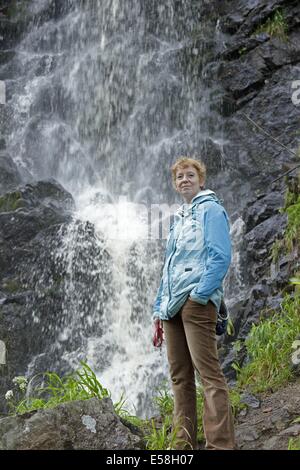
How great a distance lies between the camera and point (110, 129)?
16.1 m

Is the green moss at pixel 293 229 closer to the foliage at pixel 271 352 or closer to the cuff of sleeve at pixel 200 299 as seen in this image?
the foliage at pixel 271 352

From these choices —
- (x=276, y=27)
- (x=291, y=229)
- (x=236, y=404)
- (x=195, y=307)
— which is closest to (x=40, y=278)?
(x=291, y=229)

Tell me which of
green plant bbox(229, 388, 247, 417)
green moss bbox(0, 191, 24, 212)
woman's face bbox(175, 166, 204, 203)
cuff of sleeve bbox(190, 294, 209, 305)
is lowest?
green plant bbox(229, 388, 247, 417)

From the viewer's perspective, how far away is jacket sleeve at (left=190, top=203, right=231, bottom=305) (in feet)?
12.4

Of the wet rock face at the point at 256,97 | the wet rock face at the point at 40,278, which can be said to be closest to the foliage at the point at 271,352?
the wet rock face at the point at 256,97

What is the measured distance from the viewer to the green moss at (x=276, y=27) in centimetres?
1434

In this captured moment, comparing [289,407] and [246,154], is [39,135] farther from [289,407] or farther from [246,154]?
[289,407]

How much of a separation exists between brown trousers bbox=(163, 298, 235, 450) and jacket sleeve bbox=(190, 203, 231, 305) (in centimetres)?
12

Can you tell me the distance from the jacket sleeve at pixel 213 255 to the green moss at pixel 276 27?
11762mm

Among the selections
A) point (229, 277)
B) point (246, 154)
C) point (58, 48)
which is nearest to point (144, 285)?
point (229, 277)

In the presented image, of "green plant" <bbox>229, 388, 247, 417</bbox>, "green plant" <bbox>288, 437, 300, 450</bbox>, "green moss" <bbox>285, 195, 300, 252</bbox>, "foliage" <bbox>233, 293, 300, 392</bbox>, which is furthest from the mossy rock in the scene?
"green plant" <bbox>288, 437, 300, 450</bbox>

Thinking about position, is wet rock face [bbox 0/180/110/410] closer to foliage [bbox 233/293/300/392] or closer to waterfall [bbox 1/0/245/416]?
waterfall [bbox 1/0/245/416]

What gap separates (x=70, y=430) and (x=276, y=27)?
1301 cm

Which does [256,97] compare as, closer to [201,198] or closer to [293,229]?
[293,229]
